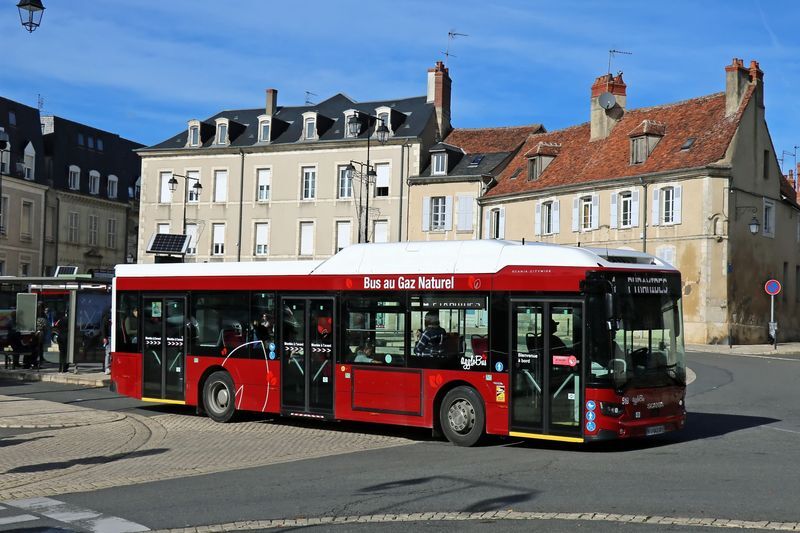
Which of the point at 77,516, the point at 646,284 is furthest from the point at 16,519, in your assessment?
the point at 646,284

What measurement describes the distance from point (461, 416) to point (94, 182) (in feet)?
193

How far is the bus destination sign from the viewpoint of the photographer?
1259 cm

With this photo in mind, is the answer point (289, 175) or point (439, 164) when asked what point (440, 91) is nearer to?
point (439, 164)

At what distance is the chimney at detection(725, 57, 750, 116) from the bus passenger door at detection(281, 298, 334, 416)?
3383 cm

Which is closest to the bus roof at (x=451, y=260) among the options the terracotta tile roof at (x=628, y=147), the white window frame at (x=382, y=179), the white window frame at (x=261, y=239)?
the terracotta tile roof at (x=628, y=147)

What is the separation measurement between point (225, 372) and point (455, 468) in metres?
6.23

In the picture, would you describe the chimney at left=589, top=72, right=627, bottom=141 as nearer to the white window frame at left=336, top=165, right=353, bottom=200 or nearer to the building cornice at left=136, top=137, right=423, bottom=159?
the building cornice at left=136, top=137, right=423, bottom=159

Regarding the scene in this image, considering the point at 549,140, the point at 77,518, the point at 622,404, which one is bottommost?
the point at 77,518

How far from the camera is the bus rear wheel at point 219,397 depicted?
16.2m

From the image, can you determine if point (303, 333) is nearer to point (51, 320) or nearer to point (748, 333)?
point (51, 320)

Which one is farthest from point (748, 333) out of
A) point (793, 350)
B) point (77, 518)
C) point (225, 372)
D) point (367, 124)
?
point (77, 518)

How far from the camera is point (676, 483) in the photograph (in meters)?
10.0

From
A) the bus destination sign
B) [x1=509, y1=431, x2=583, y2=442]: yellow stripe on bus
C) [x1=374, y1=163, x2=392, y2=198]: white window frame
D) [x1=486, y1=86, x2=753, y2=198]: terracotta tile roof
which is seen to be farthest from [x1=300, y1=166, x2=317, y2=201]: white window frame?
[x1=509, y1=431, x2=583, y2=442]: yellow stripe on bus

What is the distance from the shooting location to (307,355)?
15.1 m
